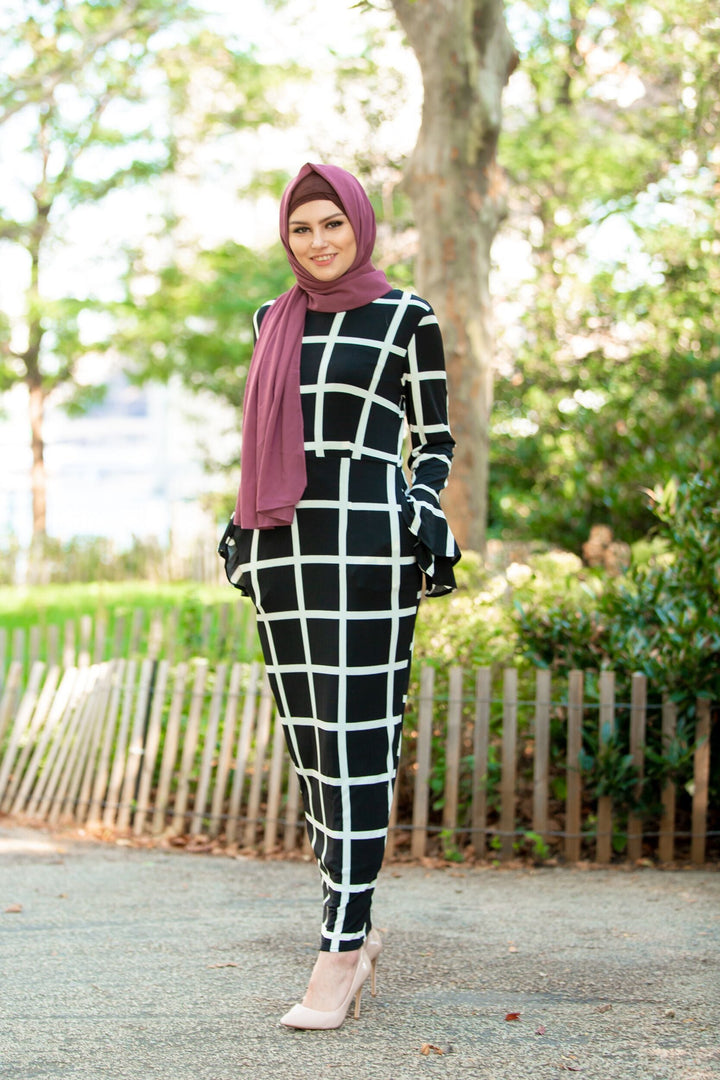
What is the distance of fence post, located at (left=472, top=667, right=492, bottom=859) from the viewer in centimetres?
495

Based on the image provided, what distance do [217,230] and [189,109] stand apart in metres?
2.52

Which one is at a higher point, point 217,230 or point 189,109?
point 189,109

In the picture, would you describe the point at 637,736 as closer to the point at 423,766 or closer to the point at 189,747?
the point at 423,766

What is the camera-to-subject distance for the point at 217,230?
810 inches

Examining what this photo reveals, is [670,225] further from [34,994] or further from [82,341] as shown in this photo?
[34,994]

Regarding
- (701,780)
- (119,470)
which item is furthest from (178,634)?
(119,470)

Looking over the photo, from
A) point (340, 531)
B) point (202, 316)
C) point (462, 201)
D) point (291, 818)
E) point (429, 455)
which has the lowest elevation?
point (291, 818)

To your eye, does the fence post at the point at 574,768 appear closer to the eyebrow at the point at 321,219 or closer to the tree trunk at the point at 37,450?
the eyebrow at the point at 321,219

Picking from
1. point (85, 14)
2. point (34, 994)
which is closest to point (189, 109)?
point (85, 14)

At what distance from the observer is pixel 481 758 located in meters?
4.96

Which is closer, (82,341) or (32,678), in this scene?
(32,678)

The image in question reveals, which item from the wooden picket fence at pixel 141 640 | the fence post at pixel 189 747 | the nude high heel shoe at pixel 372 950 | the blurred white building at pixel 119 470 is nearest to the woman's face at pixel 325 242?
the nude high heel shoe at pixel 372 950

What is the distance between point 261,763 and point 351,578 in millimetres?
2819

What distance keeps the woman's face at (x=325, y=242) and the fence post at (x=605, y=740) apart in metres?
2.53
